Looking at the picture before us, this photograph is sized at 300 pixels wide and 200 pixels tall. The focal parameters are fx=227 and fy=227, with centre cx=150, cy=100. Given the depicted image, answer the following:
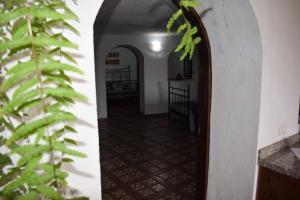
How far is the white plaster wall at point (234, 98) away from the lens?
5.10 ft

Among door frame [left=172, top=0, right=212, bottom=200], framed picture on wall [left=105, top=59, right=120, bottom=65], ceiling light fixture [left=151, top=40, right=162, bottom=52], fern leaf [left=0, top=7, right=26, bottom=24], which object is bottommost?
door frame [left=172, top=0, right=212, bottom=200]

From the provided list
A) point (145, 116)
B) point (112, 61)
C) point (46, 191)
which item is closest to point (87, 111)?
point (46, 191)

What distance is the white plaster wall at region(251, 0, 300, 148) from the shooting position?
70.8 inches

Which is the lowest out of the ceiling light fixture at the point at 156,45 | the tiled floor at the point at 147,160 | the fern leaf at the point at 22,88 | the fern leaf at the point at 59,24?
the tiled floor at the point at 147,160

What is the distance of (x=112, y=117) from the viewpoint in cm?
734

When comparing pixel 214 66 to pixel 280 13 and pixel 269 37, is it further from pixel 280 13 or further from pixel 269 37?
pixel 280 13

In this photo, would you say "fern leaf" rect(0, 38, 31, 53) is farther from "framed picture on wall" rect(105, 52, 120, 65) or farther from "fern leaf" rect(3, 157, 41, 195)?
"framed picture on wall" rect(105, 52, 120, 65)

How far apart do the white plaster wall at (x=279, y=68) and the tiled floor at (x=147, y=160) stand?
157 cm

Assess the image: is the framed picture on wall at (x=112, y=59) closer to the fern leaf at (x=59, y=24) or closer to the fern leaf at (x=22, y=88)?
the fern leaf at (x=59, y=24)

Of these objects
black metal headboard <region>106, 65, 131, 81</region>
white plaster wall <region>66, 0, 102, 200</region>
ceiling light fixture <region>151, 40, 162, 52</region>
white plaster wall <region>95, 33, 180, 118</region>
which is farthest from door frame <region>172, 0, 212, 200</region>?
black metal headboard <region>106, 65, 131, 81</region>

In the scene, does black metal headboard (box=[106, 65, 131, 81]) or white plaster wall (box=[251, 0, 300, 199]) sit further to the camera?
black metal headboard (box=[106, 65, 131, 81])

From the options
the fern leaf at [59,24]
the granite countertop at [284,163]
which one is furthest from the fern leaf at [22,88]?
the granite countertop at [284,163]

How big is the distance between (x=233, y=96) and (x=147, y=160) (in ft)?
9.13

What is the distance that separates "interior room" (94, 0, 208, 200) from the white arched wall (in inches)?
6.7
